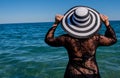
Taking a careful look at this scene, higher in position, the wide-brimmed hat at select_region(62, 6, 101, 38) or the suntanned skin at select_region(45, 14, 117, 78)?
the wide-brimmed hat at select_region(62, 6, 101, 38)

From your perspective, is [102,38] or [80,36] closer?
[80,36]

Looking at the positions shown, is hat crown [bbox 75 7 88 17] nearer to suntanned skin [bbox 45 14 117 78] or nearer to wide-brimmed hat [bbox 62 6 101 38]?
wide-brimmed hat [bbox 62 6 101 38]

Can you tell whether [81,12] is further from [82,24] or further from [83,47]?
[83,47]

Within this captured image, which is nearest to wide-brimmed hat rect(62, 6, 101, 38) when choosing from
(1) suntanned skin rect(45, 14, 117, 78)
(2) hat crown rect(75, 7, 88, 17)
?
(2) hat crown rect(75, 7, 88, 17)

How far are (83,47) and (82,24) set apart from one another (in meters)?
0.49

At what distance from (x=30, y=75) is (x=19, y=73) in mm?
485

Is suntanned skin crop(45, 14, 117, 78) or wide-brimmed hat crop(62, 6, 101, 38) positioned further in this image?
suntanned skin crop(45, 14, 117, 78)

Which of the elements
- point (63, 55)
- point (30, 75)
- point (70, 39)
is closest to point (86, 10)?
point (70, 39)

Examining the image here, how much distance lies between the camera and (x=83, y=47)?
370 centimetres

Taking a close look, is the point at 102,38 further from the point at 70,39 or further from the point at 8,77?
the point at 8,77

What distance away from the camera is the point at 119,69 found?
8977 mm

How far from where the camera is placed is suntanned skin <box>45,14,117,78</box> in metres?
3.69

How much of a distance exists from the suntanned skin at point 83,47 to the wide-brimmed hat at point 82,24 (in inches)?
10.8

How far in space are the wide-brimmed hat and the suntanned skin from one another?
0.90 feet
